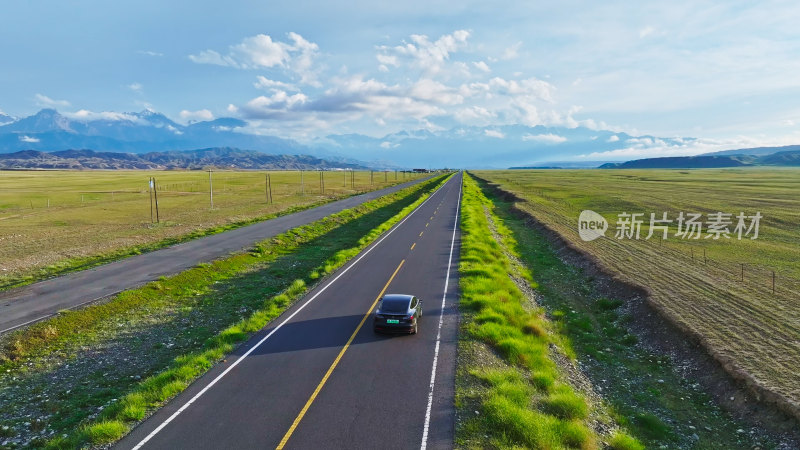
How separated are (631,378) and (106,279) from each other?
29578mm

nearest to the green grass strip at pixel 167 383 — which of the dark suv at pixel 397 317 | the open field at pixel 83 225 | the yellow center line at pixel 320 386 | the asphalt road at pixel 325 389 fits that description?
the asphalt road at pixel 325 389

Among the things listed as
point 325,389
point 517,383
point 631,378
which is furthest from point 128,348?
point 631,378

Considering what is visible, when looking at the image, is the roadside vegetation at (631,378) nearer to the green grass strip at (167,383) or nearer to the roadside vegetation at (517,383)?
the roadside vegetation at (517,383)

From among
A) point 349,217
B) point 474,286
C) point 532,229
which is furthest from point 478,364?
point 349,217

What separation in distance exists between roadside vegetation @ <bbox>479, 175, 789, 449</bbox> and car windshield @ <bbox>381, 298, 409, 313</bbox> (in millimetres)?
7801

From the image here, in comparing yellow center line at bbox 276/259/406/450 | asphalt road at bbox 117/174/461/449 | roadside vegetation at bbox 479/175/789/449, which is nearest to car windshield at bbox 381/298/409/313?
asphalt road at bbox 117/174/461/449

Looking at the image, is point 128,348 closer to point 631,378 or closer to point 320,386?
point 320,386

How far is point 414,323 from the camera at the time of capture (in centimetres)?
1858

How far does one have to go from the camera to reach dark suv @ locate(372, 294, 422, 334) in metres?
18.2

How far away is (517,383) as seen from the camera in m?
14.5

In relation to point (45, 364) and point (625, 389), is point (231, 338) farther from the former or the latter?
point (625, 389)

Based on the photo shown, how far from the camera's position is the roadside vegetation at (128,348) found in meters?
12.9

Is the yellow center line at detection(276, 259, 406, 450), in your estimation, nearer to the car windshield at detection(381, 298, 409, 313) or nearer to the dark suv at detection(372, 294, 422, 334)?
the dark suv at detection(372, 294, 422, 334)

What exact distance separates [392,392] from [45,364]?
13.8 metres
